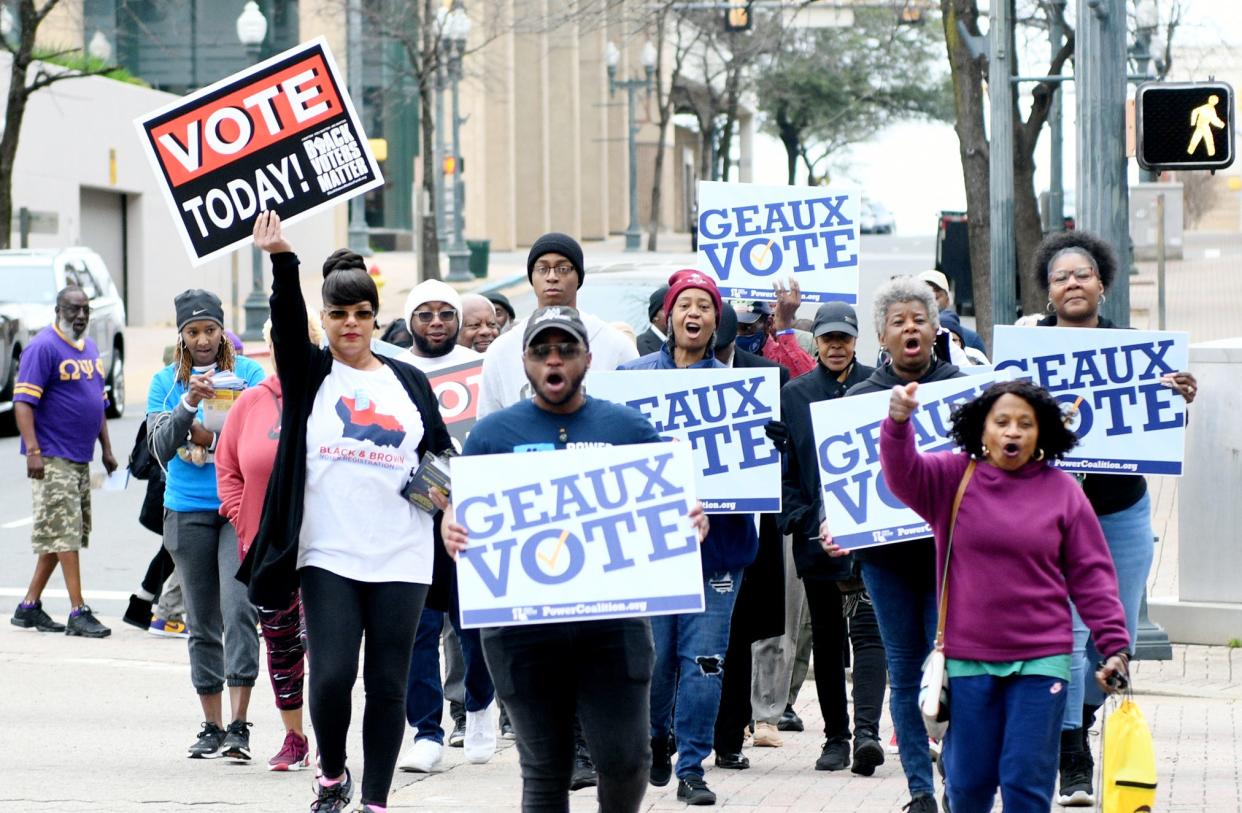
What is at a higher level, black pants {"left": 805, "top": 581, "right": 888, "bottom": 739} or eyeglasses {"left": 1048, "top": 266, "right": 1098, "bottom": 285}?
eyeglasses {"left": 1048, "top": 266, "right": 1098, "bottom": 285}

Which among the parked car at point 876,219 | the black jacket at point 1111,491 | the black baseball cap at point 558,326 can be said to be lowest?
the black jacket at point 1111,491

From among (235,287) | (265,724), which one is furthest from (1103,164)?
(235,287)

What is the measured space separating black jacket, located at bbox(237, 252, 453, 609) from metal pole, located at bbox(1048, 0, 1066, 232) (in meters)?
17.6

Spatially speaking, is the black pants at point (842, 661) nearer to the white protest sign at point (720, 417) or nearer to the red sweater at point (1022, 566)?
the white protest sign at point (720, 417)

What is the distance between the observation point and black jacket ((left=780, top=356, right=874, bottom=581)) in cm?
784

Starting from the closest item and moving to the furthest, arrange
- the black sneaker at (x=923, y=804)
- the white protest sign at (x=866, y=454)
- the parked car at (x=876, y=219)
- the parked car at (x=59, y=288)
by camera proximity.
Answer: the black sneaker at (x=923, y=804), the white protest sign at (x=866, y=454), the parked car at (x=59, y=288), the parked car at (x=876, y=219)

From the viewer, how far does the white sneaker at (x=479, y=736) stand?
8.34 metres

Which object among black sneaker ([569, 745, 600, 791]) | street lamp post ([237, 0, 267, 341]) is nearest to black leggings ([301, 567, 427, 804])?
black sneaker ([569, 745, 600, 791])

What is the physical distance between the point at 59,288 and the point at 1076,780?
17828 millimetres

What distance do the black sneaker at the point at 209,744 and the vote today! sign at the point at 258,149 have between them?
2140 mm

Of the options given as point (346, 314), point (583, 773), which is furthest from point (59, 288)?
point (346, 314)

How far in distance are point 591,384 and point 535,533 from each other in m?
1.79

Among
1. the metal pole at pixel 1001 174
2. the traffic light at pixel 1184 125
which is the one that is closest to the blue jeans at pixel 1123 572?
the traffic light at pixel 1184 125

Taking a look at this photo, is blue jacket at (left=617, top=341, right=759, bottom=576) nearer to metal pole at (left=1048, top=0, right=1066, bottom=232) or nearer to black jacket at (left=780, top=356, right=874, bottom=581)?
black jacket at (left=780, top=356, right=874, bottom=581)
